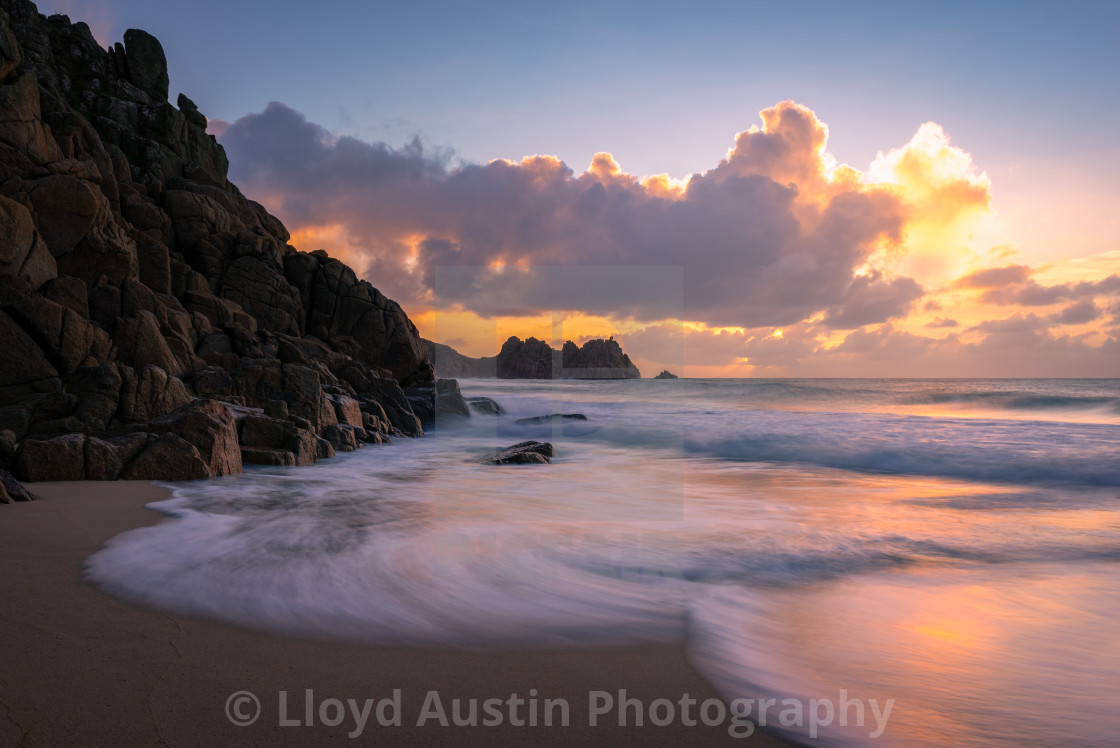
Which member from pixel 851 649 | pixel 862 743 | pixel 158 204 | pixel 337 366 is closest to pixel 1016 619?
pixel 851 649

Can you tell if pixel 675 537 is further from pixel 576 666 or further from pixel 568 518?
pixel 576 666

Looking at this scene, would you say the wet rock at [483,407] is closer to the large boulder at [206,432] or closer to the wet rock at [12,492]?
the large boulder at [206,432]

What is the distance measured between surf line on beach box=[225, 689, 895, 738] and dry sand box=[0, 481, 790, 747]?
0.02 metres

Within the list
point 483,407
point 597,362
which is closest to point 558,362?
point 597,362

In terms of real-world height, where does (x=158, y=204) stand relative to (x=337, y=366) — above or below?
above

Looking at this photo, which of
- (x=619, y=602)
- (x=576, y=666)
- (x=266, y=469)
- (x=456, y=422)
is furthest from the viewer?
(x=456, y=422)

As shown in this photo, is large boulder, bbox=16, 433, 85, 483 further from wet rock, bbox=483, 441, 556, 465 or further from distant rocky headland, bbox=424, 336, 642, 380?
distant rocky headland, bbox=424, 336, 642, 380

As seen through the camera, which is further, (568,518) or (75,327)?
(75,327)

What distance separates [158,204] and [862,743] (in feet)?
76.6

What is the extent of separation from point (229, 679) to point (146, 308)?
12424 millimetres

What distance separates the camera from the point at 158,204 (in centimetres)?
1927

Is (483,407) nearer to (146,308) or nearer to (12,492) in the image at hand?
(146,308)

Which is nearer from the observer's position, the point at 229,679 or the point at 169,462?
the point at 229,679

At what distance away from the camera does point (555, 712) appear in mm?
2525
